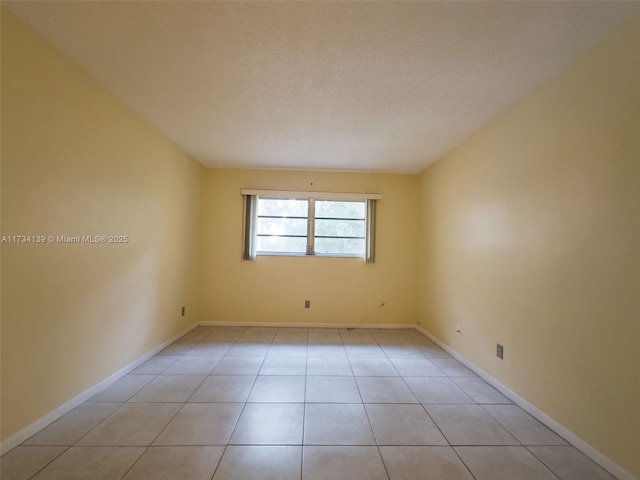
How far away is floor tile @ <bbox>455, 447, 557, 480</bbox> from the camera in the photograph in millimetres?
1364

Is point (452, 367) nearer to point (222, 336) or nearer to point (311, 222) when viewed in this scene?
point (311, 222)

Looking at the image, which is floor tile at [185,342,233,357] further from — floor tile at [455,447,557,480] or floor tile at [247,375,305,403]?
floor tile at [455,447,557,480]

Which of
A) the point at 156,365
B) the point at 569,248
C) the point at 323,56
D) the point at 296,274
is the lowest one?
the point at 156,365

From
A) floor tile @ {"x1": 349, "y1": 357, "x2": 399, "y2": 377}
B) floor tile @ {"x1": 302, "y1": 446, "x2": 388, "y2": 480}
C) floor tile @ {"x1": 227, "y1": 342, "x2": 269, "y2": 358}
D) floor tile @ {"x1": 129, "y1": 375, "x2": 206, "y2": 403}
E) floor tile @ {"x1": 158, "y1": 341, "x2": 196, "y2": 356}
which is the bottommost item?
floor tile @ {"x1": 158, "y1": 341, "x2": 196, "y2": 356}

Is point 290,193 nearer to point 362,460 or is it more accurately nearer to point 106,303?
point 106,303

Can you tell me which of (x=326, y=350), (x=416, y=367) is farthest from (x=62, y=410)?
(x=416, y=367)

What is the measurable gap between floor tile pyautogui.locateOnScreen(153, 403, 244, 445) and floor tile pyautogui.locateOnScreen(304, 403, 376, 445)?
1.67ft

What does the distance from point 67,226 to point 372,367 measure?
2791 millimetres

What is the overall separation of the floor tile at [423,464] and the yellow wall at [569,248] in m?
0.82

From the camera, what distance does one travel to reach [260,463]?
1.41 metres

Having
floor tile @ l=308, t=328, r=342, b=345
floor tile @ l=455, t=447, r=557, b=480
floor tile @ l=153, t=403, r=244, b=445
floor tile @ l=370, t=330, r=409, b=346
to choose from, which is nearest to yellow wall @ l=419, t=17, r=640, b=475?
floor tile @ l=455, t=447, r=557, b=480

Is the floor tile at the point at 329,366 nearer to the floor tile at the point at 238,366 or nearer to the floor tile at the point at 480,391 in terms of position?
the floor tile at the point at 238,366

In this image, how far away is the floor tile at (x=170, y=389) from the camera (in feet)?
6.56

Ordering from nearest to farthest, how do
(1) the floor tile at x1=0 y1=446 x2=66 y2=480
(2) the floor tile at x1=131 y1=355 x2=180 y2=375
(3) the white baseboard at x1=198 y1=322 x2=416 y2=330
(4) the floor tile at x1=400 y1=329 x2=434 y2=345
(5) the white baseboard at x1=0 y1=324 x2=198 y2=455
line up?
(1) the floor tile at x1=0 y1=446 x2=66 y2=480
(5) the white baseboard at x1=0 y1=324 x2=198 y2=455
(2) the floor tile at x1=131 y1=355 x2=180 y2=375
(4) the floor tile at x1=400 y1=329 x2=434 y2=345
(3) the white baseboard at x1=198 y1=322 x2=416 y2=330
